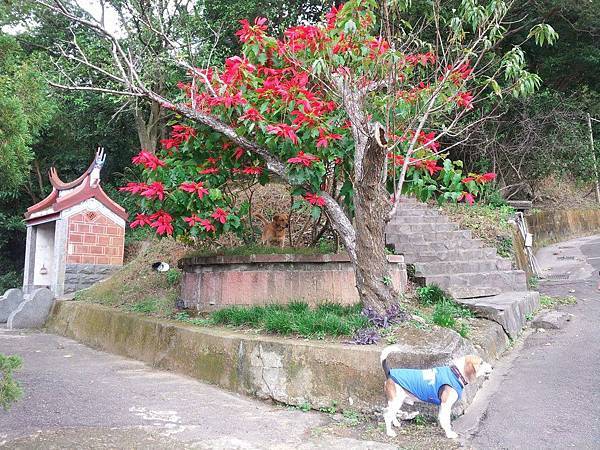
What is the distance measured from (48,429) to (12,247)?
16.4 metres

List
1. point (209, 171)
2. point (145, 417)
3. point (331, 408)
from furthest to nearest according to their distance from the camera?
point (209, 171) → point (331, 408) → point (145, 417)

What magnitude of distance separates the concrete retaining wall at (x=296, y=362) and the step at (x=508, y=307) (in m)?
1.62

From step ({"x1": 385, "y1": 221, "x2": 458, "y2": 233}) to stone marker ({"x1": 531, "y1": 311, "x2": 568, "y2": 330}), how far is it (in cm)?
256

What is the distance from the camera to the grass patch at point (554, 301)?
798 centimetres

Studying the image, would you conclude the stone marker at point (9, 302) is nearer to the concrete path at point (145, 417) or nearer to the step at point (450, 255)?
the concrete path at point (145, 417)

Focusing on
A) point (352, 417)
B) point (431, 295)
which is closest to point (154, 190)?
point (352, 417)

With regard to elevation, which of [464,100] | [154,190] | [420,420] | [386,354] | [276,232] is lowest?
[420,420]

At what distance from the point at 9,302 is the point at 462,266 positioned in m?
9.95

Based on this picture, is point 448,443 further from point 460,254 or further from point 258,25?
point 460,254

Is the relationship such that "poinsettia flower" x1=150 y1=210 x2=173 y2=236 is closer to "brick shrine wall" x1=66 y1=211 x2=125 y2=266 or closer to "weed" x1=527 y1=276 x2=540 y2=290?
"brick shrine wall" x1=66 y1=211 x2=125 y2=266

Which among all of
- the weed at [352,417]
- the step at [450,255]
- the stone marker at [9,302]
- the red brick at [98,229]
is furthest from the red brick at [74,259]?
the weed at [352,417]

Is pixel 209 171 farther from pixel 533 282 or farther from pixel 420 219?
pixel 533 282

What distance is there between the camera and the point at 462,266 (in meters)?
7.88

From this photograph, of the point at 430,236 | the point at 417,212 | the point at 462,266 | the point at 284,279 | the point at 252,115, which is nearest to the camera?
the point at 252,115
